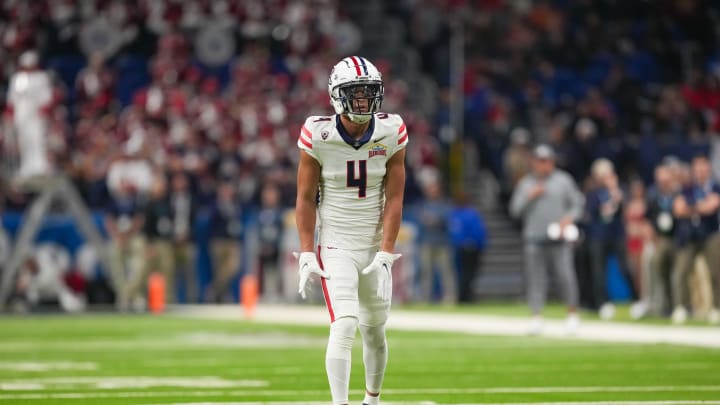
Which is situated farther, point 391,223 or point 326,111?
point 326,111

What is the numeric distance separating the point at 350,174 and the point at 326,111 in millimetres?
18270

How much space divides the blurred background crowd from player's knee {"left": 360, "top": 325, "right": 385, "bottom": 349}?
11.6 meters

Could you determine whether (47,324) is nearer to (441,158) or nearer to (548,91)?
(441,158)

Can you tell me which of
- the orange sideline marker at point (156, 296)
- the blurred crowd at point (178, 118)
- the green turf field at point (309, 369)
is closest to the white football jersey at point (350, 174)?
the green turf field at point (309, 369)

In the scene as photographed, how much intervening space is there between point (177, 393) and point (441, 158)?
18.0 metres

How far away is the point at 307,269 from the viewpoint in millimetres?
7652

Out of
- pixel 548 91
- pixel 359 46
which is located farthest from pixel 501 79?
pixel 359 46

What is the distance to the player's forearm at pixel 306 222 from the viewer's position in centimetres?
774

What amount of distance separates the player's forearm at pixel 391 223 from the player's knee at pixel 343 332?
0.51m

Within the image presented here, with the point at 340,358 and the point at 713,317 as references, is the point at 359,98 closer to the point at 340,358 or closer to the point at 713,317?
the point at 340,358

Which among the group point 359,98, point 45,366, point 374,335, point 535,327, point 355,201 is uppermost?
point 359,98

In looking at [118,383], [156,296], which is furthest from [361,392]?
[156,296]

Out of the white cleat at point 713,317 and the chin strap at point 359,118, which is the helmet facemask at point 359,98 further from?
the white cleat at point 713,317

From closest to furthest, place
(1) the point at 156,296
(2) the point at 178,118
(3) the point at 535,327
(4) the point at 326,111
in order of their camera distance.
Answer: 1. (3) the point at 535,327
2. (1) the point at 156,296
3. (2) the point at 178,118
4. (4) the point at 326,111
